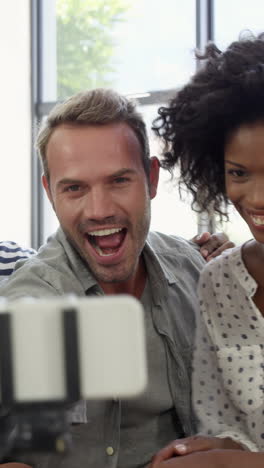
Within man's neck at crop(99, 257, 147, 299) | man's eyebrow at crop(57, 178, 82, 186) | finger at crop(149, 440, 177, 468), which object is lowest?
finger at crop(149, 440, 177, 468)

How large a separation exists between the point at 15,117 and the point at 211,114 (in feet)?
11.2

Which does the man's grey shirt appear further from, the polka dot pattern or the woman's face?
the woman's face

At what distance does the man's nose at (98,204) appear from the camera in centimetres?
136

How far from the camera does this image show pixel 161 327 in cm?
138

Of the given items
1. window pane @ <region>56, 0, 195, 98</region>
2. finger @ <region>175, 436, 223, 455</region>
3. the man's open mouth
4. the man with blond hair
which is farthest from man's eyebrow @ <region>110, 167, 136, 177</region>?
window pane @ <region>56, 0, 195, 98</region>

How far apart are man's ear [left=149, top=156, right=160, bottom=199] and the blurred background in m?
2.25

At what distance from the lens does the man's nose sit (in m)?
1.36

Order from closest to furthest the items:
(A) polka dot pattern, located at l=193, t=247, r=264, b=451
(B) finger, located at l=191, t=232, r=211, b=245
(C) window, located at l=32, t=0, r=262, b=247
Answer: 1. (A) polka dot pattern, located at l=193, t=247, r=264, b=451
2. (B) finger, located at l=191, t=232, r=211, b=245
3. (C) window, located at l=32, t=0, r=262, b=247

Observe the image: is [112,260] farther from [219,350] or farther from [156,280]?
[219,350]

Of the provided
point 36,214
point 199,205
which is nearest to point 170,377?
point 199,205

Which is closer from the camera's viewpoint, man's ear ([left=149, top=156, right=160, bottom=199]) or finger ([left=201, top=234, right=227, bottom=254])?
man's ear ([left=149, top=156, right=160, bottom=199])

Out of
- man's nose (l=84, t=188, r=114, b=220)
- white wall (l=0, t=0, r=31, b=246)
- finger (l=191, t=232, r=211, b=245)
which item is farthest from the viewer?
white wall (l=0, t=0, r=31, b=246)

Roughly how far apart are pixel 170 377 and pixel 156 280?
0.21 metres

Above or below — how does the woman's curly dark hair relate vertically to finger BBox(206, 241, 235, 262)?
above
